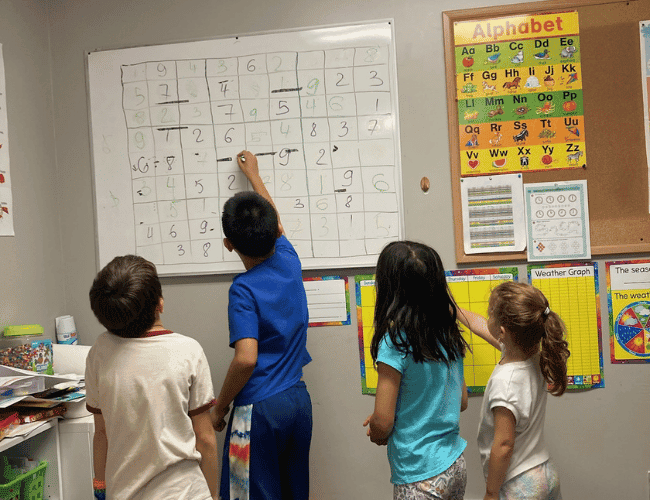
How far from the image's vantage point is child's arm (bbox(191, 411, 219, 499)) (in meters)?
1.31

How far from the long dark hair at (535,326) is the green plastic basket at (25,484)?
150cm

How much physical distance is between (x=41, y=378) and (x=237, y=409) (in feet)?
2.05

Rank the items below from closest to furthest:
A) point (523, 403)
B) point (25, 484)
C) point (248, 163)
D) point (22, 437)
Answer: point (523, 403), point (22, 437), point (25, 484), point (248, 163)

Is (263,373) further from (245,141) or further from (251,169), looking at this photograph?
(245,141)

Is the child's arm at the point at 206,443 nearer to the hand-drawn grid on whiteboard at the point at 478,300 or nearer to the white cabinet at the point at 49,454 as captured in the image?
the white cabinet at the point at 49,454

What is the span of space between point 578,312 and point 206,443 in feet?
4.98

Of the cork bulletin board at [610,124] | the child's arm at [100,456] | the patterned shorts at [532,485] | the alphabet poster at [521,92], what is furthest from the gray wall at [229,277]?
the child's arm at [100,456]

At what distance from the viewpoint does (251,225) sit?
5.33 feet

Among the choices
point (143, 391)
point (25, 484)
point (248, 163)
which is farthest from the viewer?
point (248, 163)

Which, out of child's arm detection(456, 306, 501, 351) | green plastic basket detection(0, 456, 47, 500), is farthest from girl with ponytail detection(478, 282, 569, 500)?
green plastic basket detection(0, 456, 47, 500)

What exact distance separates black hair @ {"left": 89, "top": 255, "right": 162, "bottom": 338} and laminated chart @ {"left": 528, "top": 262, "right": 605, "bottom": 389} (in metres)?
1.48

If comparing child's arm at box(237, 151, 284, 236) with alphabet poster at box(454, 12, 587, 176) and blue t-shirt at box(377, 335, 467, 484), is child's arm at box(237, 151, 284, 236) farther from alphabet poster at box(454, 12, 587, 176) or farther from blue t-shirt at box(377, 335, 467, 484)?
blue t-shirt at box(377, 335, 467, 484)

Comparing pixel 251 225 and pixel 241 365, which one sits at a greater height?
pixel 251 225

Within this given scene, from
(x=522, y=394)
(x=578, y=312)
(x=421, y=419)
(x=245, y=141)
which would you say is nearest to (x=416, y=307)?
(x=421, y=419)
